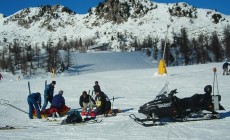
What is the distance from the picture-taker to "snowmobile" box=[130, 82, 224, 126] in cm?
1190

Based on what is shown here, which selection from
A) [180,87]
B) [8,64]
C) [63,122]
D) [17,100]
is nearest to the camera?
[63,122]

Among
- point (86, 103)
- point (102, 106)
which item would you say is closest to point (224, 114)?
point (102, 106)

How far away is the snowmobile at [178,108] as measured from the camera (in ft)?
39.0

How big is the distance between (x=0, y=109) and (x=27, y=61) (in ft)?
375

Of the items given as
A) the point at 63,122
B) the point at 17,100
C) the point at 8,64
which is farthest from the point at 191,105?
the point at 8,64

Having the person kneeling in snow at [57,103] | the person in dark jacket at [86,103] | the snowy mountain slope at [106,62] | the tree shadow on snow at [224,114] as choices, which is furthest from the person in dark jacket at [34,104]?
the snowy mountain slope at [106,62]

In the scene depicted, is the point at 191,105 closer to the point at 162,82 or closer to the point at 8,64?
the point at 162,82

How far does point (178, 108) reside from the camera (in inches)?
475

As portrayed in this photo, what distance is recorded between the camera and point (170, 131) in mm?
10789

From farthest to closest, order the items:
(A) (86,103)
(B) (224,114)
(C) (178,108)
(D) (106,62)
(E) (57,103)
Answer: (D) (106,62), (A) (86,103), (E) (57,103), (B) (224,114), (C) (178,108)

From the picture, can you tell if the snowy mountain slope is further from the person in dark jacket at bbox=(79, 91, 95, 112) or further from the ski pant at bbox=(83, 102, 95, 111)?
the ski pant at bbox=(83, 102, 95, 111)

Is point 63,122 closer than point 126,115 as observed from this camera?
Yes

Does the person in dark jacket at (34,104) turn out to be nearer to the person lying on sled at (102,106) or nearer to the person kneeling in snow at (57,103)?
the person kneeling in snow at (57,103)

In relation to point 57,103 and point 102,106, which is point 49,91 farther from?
Result: point 102,106
